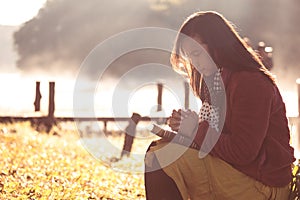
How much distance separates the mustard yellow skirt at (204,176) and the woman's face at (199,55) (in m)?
0.53

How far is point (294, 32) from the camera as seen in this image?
32.7 metres

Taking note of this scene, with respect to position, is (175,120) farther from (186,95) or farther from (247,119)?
(186,95)

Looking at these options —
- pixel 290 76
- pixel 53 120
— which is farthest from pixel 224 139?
pixel 290 76

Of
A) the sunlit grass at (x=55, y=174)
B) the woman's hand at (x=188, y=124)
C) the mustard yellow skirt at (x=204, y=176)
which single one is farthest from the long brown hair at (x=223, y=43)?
the sunlit grass at (x=55, y=174)

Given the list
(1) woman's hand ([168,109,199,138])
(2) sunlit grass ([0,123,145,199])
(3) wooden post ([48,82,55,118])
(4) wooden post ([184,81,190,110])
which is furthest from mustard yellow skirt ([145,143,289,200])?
(4) wooden post ([184,81,190,110])

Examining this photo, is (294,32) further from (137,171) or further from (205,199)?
(205,199)

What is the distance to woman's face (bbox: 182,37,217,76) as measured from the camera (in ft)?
13.2

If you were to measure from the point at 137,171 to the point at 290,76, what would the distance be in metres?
24.5

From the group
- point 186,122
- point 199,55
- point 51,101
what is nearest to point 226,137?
point 186,122

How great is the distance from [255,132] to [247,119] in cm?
→ 9

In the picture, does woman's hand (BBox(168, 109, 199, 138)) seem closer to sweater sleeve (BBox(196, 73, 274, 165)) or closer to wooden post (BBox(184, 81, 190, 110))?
sweater sleeve (BBox(196, 73, 274, 165))

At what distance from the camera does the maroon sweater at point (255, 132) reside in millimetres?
3805

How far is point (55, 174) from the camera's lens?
318 inches

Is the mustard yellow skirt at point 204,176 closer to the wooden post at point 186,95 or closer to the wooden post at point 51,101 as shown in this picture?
the wooden post at point 51,101
